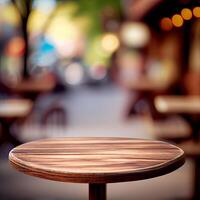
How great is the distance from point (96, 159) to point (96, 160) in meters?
0.03

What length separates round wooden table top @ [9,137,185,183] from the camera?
6.41ft

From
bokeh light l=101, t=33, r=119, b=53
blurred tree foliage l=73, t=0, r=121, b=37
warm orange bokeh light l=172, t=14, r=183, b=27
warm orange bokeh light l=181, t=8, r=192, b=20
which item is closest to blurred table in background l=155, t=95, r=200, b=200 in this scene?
warm orange bokeh light l=181, t=8, r=192, b=20

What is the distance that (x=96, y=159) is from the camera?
2209 millimetres

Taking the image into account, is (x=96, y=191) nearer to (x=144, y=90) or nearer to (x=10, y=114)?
(x=10, y=114)

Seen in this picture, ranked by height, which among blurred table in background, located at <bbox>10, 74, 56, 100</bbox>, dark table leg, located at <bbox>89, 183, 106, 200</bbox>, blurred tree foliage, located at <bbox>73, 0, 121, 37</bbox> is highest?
blurred tree foliage, located at <bbox>73, 0, 121, 37</bbox>

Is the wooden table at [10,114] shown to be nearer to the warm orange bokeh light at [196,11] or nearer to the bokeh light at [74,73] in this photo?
the warm orange bokeh light at [196,11]

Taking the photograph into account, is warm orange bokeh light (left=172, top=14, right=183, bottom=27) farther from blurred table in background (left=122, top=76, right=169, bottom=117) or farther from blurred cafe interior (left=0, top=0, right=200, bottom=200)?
blurred table in background (left=122, top=76, right=169, bottom=117)

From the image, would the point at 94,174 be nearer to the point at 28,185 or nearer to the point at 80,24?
the point at 28,185

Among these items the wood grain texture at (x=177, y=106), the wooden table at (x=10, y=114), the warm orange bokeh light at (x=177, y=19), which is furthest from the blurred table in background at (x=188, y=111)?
the warm orange bokeh light at (x=177, y=19)

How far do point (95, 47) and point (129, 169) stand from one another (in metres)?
28.2

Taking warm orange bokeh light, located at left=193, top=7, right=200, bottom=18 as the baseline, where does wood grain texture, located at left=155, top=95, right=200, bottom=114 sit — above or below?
below

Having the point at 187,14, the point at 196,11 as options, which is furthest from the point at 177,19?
the point at 196,11

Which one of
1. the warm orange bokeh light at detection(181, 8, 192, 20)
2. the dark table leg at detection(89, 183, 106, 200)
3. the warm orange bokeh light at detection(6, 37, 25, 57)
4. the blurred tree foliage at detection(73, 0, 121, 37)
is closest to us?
the dark table leg at detection(89, 183, 106, 200)

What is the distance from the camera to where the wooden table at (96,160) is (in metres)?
1.96
